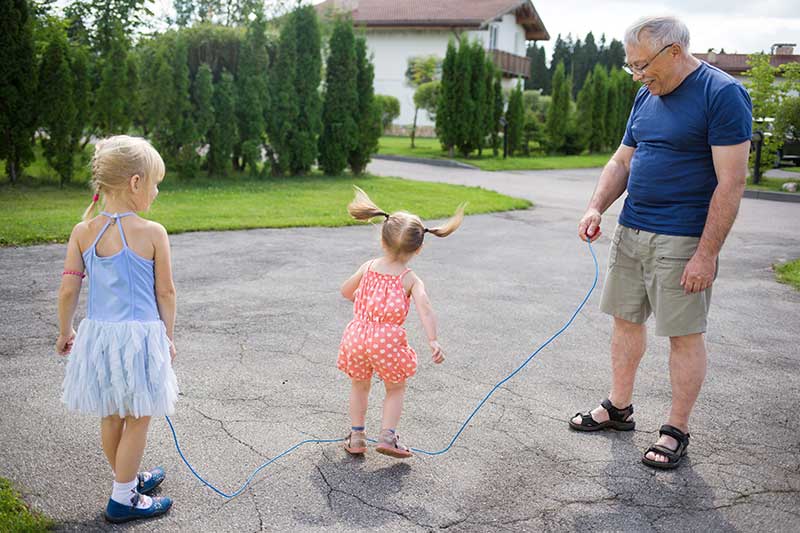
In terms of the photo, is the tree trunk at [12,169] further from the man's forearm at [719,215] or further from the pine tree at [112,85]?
the man's forearm at [719,215]

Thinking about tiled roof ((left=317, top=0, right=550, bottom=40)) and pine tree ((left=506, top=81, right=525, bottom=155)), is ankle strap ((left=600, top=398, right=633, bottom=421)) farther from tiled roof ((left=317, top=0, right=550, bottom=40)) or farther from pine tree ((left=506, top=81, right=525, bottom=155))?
tiled roof ((left=317, top=0, right=550, bottom=40))

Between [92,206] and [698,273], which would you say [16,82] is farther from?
[698,273]

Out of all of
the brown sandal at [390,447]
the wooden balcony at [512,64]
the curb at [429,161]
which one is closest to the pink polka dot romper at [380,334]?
the brown sandal at [390,447]

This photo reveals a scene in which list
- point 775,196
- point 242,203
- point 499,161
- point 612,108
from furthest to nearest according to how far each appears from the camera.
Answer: point 612,108 → point 499,161 → point 775,196 → point 242,203

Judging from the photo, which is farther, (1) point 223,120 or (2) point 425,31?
(2) point 425,31

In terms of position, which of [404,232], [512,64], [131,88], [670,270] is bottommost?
[670,270]

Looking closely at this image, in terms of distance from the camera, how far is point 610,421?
3.88 m

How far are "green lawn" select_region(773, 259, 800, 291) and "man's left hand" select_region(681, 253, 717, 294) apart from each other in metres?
4.79

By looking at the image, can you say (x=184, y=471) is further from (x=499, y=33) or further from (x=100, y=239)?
(x=499, y=33)

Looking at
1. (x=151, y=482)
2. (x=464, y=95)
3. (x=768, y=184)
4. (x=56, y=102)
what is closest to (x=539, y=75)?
(x=464, y=95)

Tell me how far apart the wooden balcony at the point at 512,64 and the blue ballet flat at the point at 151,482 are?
1437 inches

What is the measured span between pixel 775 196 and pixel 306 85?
10369mm

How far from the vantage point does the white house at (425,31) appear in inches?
1508

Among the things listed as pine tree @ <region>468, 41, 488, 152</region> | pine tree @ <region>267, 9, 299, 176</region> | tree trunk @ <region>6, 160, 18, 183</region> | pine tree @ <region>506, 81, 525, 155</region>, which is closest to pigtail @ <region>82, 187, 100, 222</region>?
tree trunk @ <region>6, 160, 18, 183</region>
